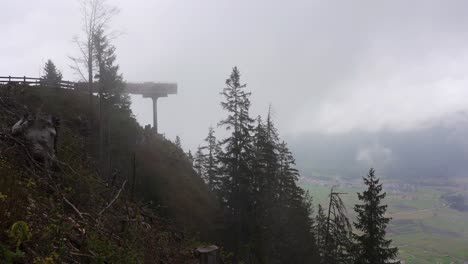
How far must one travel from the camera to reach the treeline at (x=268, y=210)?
71.4 feet

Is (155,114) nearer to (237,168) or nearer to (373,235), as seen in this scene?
(237,168)

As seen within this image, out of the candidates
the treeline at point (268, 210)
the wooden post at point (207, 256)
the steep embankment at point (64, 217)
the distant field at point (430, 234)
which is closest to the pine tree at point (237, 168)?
the treeline at point (268, 210)

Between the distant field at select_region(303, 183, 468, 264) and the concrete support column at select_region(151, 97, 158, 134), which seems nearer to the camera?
the concrete support column at select_region(151, 97, 158, 134)

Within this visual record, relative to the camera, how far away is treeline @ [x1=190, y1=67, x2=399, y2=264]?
21.8 meters

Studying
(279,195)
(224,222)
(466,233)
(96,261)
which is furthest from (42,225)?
(466,233)

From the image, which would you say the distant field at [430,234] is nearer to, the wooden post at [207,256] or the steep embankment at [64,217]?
the steep embankment at [64,217]

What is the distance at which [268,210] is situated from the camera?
90.2 feet

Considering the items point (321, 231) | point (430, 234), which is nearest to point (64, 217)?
point (321, 231)

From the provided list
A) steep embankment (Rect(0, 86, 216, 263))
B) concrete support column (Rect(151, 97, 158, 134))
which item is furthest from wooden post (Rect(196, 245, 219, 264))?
concrete support column (Rect(151, 97, 158, 134))

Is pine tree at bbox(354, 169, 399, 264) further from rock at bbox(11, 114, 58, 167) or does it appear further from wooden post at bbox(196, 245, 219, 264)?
rock at bbox(11, 114, 58, 167)

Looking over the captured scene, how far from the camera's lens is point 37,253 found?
18.4 ft

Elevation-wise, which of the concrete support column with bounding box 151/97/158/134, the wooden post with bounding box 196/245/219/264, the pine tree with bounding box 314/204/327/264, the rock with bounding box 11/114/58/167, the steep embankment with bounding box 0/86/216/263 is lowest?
the pine tree with bounding box 314/204/327/264

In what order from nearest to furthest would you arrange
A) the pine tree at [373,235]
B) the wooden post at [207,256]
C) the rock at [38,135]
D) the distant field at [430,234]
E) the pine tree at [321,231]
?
1. the rock at [38,135]
2. the wooden post at [207,256]
3. the pine tree at [373,235]
4. the pine tree at [321,231]
5. the distant field at [430,234]

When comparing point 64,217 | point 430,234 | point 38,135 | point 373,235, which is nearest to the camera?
point 64,217
